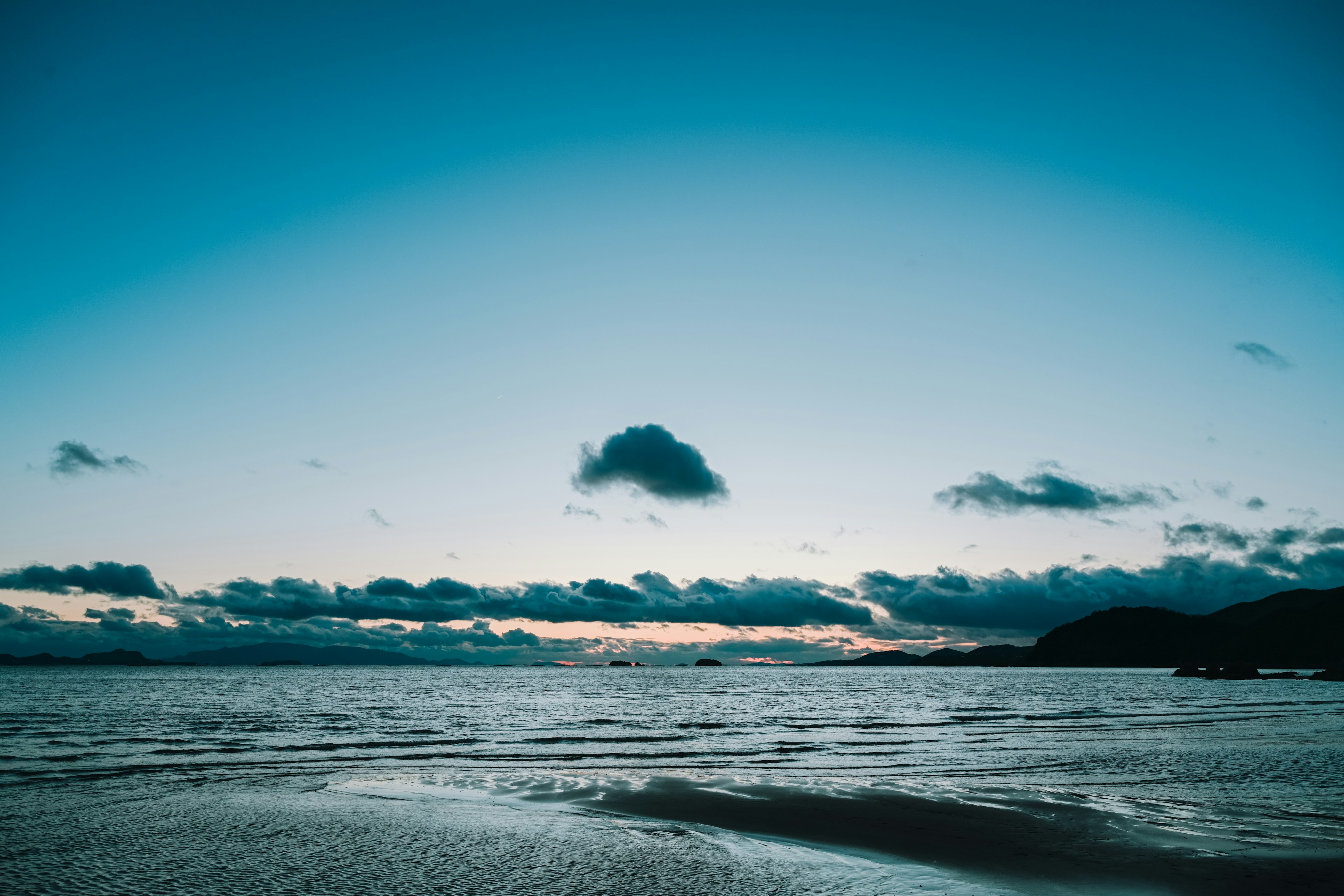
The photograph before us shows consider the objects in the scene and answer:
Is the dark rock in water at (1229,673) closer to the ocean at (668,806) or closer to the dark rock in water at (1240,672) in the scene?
the dark rock in water at (1240,672)

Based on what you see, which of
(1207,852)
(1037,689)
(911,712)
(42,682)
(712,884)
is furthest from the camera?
(42,682)

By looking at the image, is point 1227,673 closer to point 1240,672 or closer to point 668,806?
point 1240,672

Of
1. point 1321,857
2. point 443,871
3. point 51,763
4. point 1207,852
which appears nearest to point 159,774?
point 51,763

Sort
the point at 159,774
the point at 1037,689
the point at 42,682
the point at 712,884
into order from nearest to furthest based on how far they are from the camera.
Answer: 1. the point at 712,884
2. the point at 159,774
3. the point at 1037,689
4. the point at 42,682

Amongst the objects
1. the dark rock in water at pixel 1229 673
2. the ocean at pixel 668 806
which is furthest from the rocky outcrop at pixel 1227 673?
the ocean at pixel 668 806

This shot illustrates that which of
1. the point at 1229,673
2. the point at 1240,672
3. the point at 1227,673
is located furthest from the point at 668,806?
the point at 1227,673

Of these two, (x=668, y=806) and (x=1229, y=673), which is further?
(x=1229, y=673)

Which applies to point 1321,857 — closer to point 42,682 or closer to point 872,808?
point 872,808

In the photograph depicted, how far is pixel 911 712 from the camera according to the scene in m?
59.8

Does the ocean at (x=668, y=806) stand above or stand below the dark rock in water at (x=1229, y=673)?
above

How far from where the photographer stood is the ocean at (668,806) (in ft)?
37.2

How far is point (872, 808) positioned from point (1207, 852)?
23.4 feet

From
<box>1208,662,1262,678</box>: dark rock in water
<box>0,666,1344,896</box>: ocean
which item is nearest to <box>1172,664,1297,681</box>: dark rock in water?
<box>1208,662,1262,678</box>: dark rock in water

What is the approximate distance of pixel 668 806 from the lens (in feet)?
61.7
